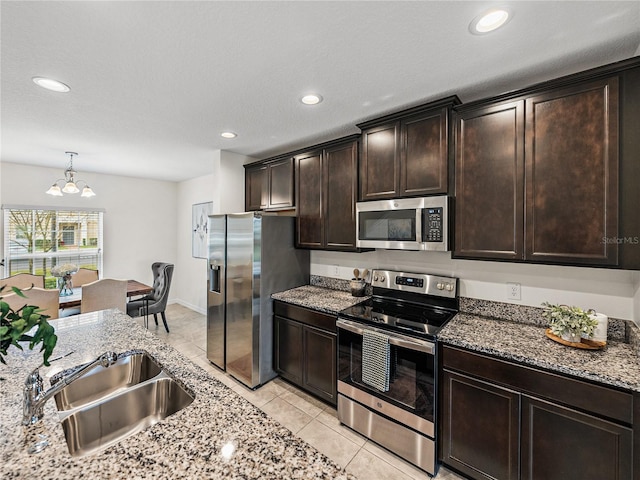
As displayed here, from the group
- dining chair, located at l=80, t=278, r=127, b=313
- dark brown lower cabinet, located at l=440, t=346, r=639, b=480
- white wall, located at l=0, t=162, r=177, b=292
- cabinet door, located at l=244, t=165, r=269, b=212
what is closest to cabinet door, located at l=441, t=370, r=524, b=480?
dark brown lower cabinet, located at l=440, t=346, r=639, b=480

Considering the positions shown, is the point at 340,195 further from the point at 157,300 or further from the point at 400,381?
the point at 157,300

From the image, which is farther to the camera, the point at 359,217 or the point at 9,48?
the point at 359,217

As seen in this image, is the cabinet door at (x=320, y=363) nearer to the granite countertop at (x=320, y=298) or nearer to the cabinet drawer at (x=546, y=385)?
the granite countertop at (x=320, y=298)

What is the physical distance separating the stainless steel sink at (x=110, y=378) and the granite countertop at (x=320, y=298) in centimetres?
131

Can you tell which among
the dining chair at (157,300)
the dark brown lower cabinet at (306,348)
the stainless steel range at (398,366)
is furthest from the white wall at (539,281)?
the dining chair at (157,300)

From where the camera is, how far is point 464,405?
5.59 feet

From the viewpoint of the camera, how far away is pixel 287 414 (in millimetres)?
2396

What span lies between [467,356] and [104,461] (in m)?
1.74

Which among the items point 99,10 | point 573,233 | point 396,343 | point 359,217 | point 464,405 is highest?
point 99,10

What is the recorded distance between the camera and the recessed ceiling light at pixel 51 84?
1.79 meters

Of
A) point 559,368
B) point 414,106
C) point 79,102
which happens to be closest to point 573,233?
point 559,368

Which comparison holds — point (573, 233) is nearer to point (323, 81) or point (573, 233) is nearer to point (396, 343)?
point (396, 343)

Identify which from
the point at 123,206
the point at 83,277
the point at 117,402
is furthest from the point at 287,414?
the point at 123,206

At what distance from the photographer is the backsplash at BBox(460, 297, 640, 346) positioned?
166 cm
